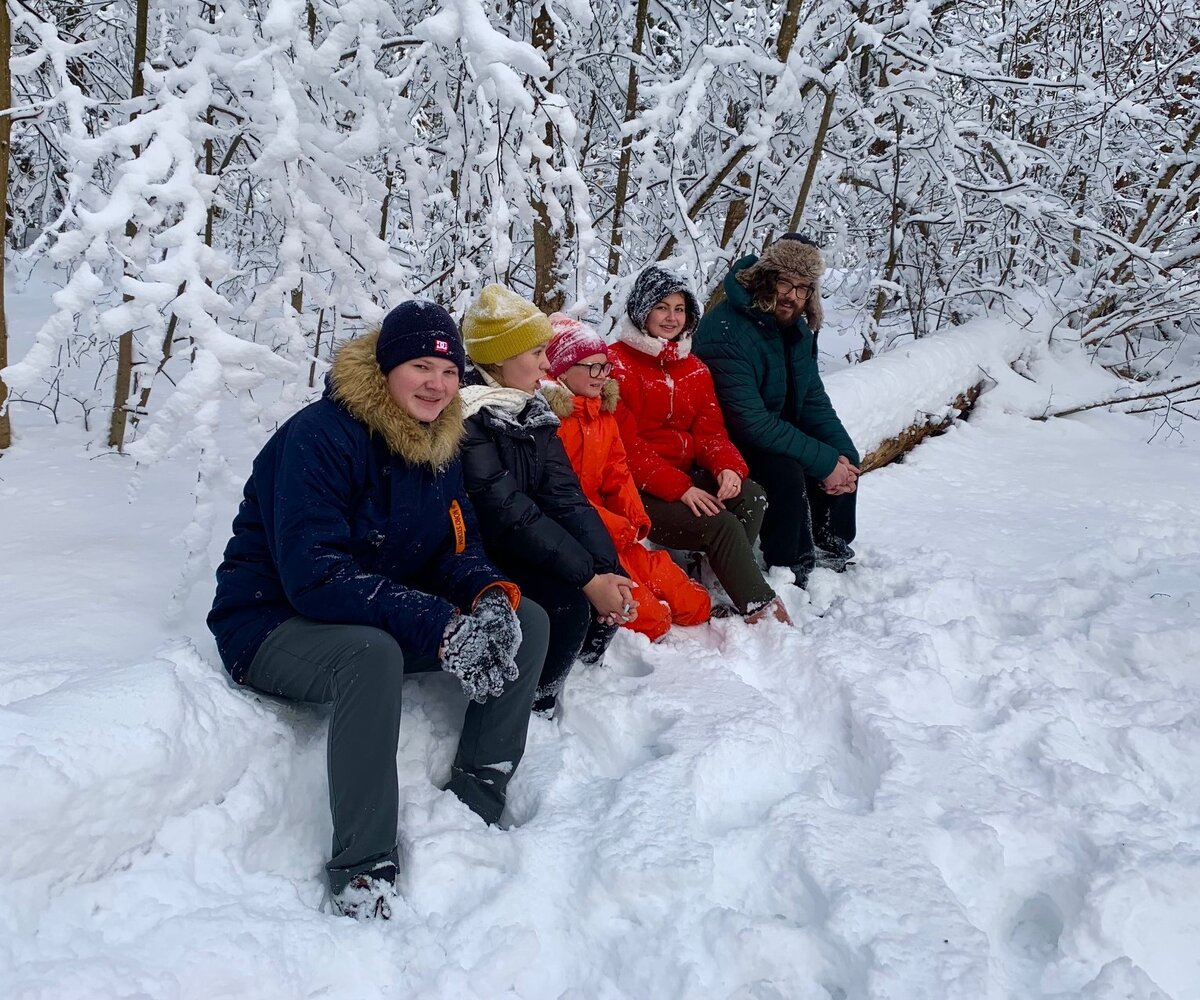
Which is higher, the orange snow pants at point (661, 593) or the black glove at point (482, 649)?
the black glove at point (482, 649)

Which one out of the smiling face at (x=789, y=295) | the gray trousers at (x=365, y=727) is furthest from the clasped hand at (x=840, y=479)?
the gray trousers at (x=365, y=727)

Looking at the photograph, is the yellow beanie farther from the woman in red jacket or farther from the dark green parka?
the dark green parka

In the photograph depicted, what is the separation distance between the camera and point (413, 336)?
2.17m

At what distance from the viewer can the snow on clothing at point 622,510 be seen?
302 centimetres

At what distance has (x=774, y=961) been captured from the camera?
1742 mm

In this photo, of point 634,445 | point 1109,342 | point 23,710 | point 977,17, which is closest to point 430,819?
point 23,710

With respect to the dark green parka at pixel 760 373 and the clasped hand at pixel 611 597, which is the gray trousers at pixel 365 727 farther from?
the dark green parka at pixel 760 373

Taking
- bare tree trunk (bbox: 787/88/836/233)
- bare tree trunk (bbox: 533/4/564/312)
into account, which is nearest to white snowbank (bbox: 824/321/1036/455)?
bare tree trunk (bbox: 787/88/836/233)

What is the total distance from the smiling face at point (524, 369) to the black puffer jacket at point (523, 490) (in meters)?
0.07

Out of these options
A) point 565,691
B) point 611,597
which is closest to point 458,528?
point 611,597

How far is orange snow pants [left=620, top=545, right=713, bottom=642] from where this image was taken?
119 inches

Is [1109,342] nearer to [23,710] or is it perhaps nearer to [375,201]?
[375,201]

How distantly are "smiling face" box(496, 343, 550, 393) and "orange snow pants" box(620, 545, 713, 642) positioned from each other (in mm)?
739

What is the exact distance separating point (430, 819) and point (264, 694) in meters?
0.54
